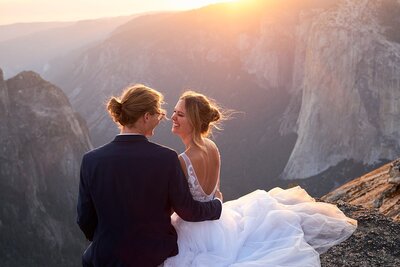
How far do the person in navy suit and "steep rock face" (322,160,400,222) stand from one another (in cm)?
463

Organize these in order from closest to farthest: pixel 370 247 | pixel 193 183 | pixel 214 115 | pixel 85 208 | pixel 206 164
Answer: pixel 85 208
pixel 193 183
pixel 206 164
pixel 214 115
pixel 370 247

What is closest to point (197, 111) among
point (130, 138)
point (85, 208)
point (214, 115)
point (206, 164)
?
point (214, 115)

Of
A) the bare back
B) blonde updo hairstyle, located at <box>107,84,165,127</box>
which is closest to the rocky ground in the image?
the bare back

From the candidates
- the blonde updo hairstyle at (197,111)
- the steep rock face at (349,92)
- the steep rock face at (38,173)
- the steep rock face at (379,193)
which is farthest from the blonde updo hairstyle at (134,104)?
the steep rock face at (349,92)

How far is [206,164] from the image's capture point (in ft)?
14.7

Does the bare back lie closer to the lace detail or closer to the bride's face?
the lace detail

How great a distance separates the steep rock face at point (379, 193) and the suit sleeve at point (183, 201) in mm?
4140

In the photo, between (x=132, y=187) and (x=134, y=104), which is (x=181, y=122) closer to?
(x=134, y=104)

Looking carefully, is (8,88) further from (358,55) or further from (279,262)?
(279,262)

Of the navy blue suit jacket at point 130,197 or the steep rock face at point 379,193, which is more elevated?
the navy blue suit jacket at point 130,197

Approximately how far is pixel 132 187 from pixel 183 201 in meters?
0.45

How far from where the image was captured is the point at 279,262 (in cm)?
428

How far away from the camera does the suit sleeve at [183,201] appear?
3.83 metres

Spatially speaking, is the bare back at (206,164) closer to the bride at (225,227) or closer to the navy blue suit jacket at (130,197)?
the bride at (225,227)
